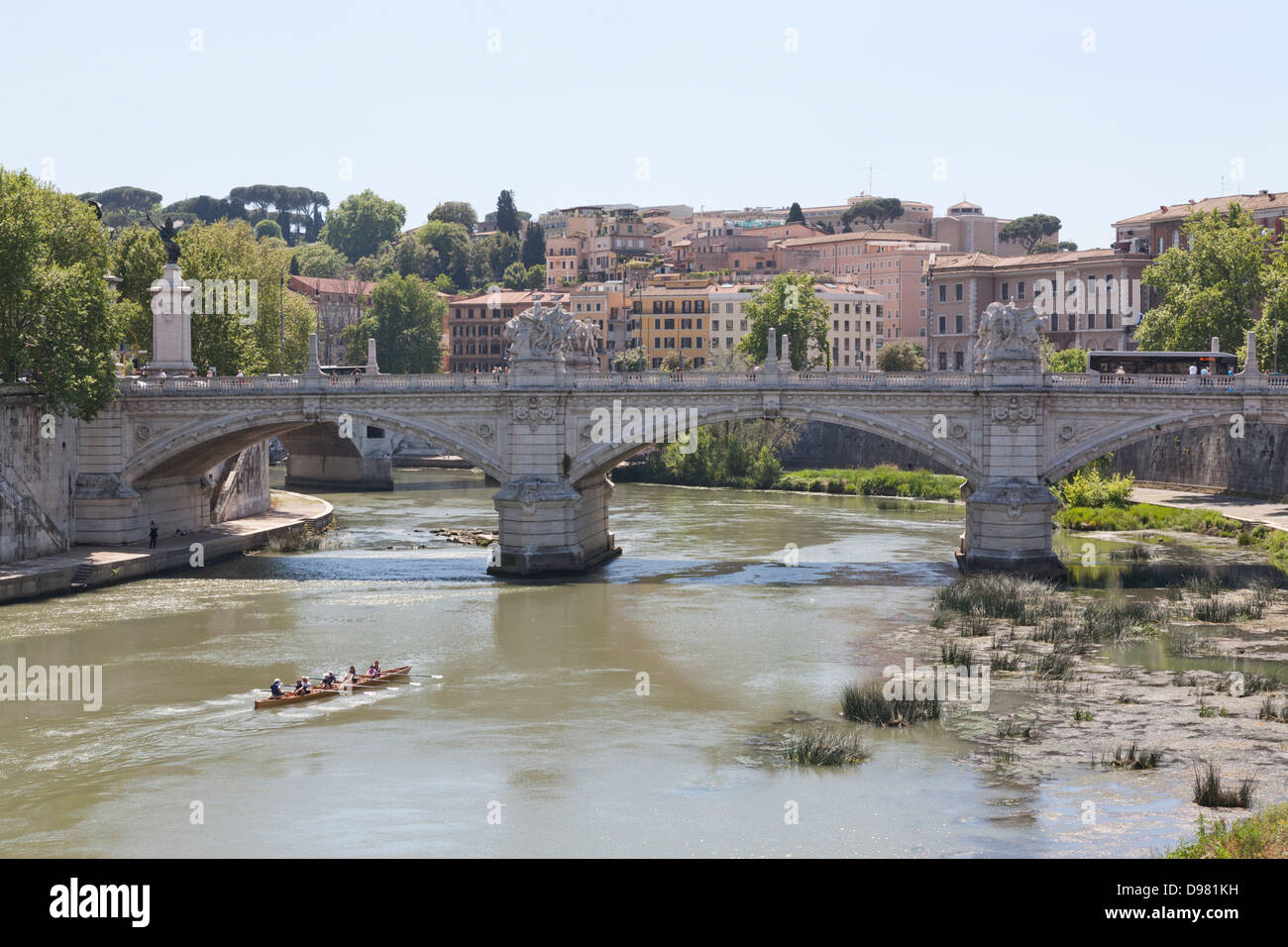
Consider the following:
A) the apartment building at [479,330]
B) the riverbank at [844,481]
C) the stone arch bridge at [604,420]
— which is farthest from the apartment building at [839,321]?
the stone arch bridge at [604,420]

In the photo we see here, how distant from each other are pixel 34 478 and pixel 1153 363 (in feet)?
111

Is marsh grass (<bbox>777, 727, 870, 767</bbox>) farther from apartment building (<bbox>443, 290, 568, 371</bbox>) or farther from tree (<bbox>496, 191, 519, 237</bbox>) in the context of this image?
tree (<bbox>496, 191, 519, 237</bbox>)

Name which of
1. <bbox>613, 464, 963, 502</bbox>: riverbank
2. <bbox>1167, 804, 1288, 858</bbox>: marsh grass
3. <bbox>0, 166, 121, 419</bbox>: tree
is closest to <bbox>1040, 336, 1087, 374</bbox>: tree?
<bbox>613, 464, 963, 502</bbox>: riverbank

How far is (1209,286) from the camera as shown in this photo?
65125 mm

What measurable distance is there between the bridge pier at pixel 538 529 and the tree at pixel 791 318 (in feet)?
116

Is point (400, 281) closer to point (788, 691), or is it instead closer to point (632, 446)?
point (632, 446)

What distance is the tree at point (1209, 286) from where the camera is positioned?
63.0 m

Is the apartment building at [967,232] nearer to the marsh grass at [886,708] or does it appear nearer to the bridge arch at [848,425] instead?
the bridge arch at [848,425]

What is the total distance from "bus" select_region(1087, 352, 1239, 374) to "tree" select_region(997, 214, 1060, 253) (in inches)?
3596

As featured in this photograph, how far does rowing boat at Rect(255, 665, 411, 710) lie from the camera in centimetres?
2909

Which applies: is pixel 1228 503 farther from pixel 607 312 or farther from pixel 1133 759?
pixel 607 312

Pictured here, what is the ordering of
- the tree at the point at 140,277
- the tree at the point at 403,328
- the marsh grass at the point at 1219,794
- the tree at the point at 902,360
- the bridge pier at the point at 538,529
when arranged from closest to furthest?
the marsh grass at the point at 1219,794 < the bridge pier at the point at 538,529 < the tree at the point at 140,277 < the tree at the point at 902,360 < the tree at the point at 403,328
